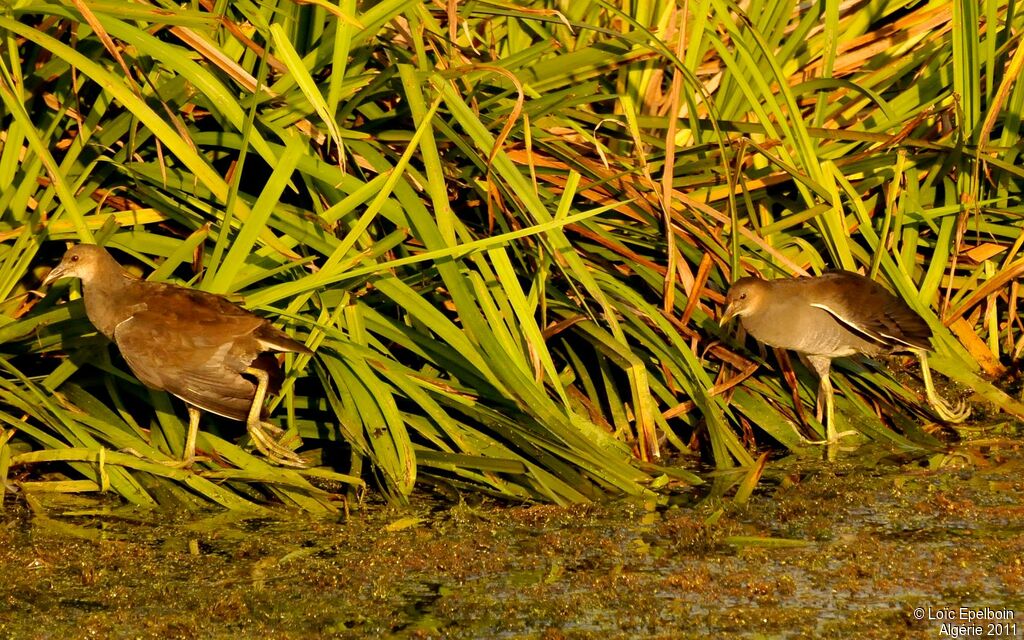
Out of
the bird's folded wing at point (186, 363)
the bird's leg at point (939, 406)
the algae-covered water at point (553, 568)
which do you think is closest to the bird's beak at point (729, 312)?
the algae-covered water at point (553, 568)

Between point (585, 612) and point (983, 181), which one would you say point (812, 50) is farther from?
point (585, 612)

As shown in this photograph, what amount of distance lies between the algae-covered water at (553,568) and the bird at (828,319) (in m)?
0.55

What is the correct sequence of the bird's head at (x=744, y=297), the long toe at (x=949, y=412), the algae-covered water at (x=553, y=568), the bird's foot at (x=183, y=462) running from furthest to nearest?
the long toe at (x=949, y=412)
the bird's head at (x=744, y=297)
the bird's foot at (x=183, y=462)
the algae-covered water at (x=553, y=568)

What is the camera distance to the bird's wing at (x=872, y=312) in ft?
16.0

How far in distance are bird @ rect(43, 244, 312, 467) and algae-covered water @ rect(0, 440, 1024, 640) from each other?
1.14 feet

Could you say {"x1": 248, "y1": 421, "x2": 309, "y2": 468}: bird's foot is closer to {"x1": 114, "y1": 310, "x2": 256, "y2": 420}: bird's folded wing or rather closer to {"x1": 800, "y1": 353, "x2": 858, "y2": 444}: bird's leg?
{"x1": 114, "y1": 310, "x2": 256, "y2": 420}: bird's folded wing

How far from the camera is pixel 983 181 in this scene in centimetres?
555

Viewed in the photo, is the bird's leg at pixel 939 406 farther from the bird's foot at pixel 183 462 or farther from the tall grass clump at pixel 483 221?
the bird's foot at pixel 183 462

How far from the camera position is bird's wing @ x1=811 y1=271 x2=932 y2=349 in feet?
16.0

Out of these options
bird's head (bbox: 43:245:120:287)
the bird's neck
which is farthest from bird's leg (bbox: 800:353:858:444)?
bird's head (bbox: 43:245:120:287)

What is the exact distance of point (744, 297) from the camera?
4781 mm

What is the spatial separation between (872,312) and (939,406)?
1.54 ft

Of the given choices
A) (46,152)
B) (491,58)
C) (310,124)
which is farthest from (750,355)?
(46,152)

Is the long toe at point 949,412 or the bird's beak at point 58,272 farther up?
the long toe at point 949,412
